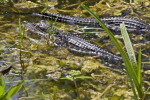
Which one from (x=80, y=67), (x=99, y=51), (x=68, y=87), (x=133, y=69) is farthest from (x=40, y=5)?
(x=133, y=69)

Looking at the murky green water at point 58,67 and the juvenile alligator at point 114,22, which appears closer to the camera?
the murky green water at point 58,67

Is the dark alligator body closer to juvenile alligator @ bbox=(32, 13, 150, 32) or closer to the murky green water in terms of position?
juvenile alligator @ bbox=(32, 13, 150, 32)

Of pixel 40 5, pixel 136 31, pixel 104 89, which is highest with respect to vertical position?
pixel 40 5

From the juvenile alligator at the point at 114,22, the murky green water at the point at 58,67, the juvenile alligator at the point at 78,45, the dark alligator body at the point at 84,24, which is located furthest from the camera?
the juvenile alligator at the point at 114,22

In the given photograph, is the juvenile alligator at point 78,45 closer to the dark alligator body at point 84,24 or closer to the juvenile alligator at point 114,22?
the dark alligator body at point 84,24

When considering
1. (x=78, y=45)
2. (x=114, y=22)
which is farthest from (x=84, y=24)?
(x=78, y=45)

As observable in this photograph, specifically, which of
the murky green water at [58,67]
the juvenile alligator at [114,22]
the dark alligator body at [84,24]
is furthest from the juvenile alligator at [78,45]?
the juvenile alligator at [114,22]

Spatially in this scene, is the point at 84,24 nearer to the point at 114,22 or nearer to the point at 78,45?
the point at 114,22

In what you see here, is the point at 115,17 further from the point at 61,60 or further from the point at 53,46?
the point at 61,60
